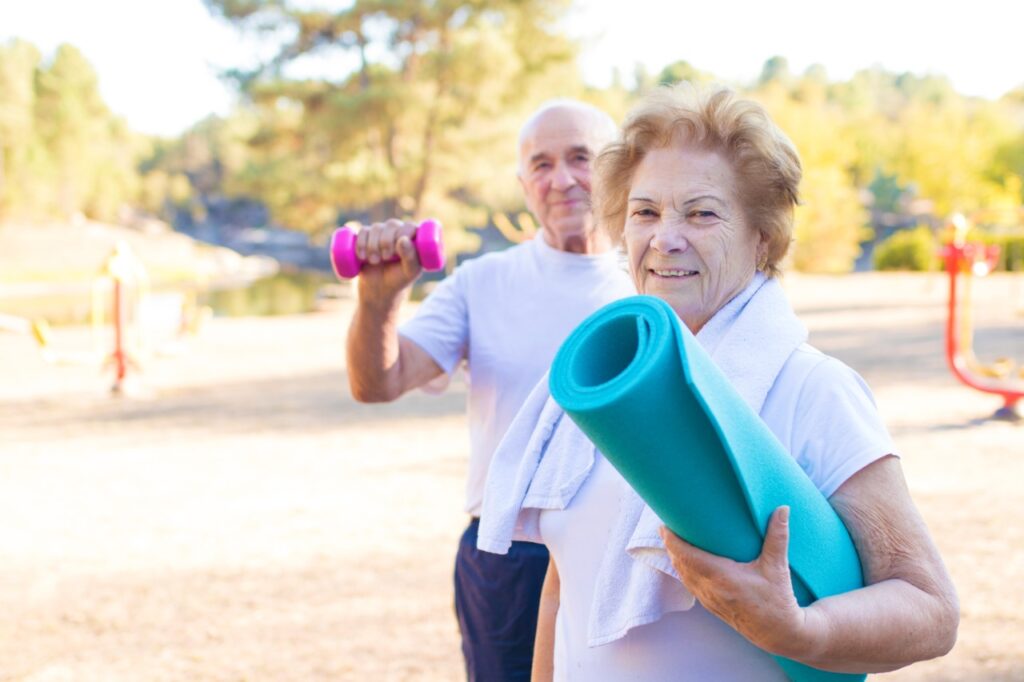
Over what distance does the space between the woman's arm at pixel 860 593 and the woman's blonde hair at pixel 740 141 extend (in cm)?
44

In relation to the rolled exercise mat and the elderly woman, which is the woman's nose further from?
the rolled exercise mat

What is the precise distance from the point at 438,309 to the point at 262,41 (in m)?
23.5

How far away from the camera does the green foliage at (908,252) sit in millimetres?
31062

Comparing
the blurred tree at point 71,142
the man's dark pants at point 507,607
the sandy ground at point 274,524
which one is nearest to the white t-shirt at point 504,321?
the man's dark pants at point 507,607

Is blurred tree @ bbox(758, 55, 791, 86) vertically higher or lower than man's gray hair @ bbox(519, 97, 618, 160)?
higher

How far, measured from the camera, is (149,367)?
12531mm

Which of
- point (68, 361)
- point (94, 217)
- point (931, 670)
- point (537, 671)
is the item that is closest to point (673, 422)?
point (537, 671)

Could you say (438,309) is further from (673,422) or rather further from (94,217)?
(94,217)

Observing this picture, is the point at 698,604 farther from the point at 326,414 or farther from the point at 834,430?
the point at 326,414

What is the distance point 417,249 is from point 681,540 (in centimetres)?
116

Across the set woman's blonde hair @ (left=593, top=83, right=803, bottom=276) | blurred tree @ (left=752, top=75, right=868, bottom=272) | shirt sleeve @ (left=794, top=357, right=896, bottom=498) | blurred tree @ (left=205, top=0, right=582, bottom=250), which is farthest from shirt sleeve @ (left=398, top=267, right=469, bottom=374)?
blurred tree @ (left=752, top=75, right=868, bottom=272)

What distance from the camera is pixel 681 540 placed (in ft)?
3.78

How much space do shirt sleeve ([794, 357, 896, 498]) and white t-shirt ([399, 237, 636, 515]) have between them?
1.10 metres

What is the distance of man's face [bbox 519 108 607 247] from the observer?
2.54 metres
